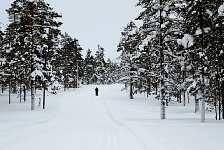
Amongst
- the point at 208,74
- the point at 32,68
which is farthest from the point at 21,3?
the point at 208,74

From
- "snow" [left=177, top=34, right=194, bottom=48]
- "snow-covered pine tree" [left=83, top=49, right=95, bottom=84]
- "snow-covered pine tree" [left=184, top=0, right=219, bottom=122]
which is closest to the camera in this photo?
"snow" [left=177, top=34, right=194, bottom=48]

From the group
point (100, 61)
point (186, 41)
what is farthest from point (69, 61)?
point (186, 41)

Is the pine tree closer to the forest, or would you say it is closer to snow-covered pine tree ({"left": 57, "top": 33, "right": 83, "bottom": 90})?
snow-covered pine tree ({"left": 57, "top": 33, "right": 83, "bottom": 90})

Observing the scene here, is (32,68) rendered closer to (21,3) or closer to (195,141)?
(21,3)

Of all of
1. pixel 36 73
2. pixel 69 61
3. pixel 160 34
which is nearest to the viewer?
pixel 160 34

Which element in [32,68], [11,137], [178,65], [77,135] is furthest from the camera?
[32,68]

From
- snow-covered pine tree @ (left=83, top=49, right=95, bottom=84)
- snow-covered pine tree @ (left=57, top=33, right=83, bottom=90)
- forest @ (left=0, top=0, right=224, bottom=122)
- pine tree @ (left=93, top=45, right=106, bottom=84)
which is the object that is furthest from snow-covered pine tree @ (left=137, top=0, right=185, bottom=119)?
pine tree @ (left=93, top=45, right=106, bottom=84)

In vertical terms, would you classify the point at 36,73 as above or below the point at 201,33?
below

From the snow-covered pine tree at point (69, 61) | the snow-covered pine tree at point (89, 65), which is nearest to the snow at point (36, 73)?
the snow-covered pine tree at point (69, 61)

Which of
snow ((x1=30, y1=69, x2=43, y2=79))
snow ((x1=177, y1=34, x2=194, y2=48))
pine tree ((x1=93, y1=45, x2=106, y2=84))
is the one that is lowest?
snow ((x1=30, y1=69, x2=43, y2=79))

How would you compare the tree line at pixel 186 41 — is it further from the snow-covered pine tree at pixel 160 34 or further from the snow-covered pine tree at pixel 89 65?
the snow-covered pine tree at pixel 89 65

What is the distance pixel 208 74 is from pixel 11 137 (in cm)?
1420

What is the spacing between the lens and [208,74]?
21.4 meters

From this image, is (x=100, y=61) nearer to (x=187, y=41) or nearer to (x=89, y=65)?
(x=89, y=65)
